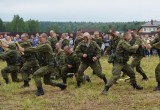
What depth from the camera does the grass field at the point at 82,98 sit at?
12.7 meters

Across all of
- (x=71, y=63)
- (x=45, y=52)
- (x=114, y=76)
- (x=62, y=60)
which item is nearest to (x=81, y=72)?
(x=71, y=63)

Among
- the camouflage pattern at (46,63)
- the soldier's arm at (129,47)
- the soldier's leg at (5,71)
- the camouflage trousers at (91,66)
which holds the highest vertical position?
the soldier's arm at (129,47)

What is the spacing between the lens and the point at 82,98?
1398 centimetres

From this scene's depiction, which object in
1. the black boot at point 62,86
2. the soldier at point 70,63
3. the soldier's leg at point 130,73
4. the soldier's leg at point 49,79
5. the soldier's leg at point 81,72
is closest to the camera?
the soldier's leg at point 49,79

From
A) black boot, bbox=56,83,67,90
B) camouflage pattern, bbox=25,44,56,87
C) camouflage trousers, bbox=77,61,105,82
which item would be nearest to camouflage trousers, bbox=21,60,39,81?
black boot, bbox=56,83,67,90

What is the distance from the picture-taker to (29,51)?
14.1 meters

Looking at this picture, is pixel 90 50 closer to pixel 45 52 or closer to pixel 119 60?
pixel 119 60

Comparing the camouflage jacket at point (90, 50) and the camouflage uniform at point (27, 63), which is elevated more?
the camouflage jacket at point (90, 50)

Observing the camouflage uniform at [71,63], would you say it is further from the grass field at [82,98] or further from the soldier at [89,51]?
the soldier at [89,51]

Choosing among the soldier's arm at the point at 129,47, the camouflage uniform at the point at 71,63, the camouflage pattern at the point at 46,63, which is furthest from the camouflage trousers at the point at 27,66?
the soldier's arm at the point at 129,47

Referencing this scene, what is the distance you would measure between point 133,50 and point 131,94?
1595 millimetres

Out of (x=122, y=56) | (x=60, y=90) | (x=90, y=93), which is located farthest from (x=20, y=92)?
(x=122, y=56)

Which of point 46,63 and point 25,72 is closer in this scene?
point 46,63

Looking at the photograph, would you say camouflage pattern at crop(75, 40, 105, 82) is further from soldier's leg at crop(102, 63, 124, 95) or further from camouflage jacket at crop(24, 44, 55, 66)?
camouflage jacket at crop(24, 44, 55, 66)
